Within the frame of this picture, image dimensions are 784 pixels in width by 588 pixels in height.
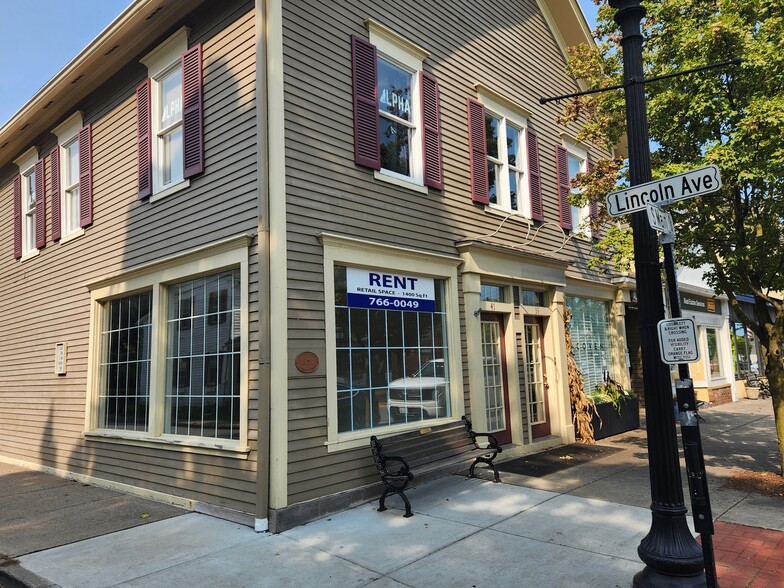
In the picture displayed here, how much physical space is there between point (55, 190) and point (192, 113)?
16.8 ft

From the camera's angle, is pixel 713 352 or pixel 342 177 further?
pixel 713 352

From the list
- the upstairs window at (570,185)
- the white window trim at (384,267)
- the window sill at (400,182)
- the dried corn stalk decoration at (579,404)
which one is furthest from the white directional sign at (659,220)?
the dried corn stalk decoration at (579,404)

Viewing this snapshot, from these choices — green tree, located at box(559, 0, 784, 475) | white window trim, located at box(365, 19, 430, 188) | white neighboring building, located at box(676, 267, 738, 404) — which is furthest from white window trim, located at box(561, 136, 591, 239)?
white window trim, located at box(365, 19, 430, 188)

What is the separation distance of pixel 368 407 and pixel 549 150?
768cm

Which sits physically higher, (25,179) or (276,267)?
(25,179)

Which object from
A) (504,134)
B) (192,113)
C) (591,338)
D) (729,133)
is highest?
(504,134)

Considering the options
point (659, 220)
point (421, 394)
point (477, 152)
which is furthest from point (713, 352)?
point (659, 220)

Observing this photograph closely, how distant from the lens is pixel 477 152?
10078 millimetres

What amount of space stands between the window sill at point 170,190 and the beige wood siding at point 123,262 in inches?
3.1

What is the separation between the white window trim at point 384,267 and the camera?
23.1ft

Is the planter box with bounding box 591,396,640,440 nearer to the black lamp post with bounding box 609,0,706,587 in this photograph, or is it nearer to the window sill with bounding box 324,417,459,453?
the window sill with bounding box 324,417,459,453

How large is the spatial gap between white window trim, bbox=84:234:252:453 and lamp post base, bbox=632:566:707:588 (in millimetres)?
4211

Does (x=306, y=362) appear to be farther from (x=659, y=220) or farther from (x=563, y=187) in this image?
(x=563, y=187)

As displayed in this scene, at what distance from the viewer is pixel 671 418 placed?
451 centimetres
